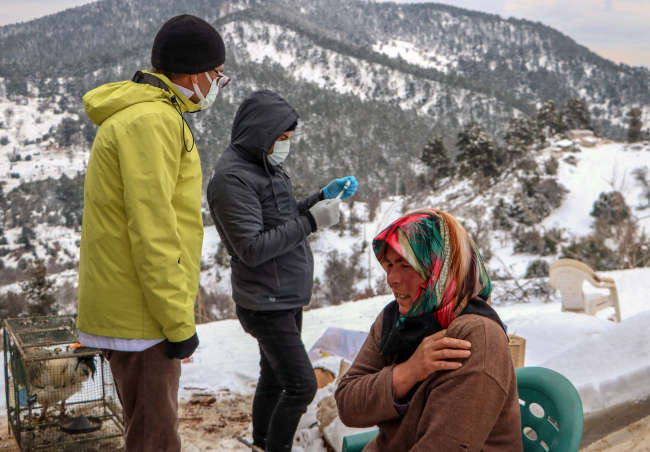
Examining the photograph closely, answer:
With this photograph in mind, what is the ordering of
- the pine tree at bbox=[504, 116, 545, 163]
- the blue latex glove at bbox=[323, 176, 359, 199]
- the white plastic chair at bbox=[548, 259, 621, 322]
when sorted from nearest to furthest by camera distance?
the blue latex glove at bbox=[323, 176, 359, 199], the white plastic chair at bbox=[548, 259, 621, 322], the pine tree at bbox=[504, 116, 545, 163]

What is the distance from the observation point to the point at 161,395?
1.31 metres

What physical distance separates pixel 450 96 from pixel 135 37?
57346 mm

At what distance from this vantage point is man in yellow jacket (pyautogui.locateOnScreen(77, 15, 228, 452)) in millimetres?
1221

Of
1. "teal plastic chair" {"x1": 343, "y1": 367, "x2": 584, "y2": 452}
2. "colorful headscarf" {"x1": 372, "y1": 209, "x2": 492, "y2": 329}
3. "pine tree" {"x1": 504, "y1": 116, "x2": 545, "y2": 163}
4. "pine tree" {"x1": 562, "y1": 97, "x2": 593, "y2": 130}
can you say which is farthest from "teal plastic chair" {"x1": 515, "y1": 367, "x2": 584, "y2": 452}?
"pine tree" {"x1": 562, "y1": 97, "x2": 593, "y2": 130}

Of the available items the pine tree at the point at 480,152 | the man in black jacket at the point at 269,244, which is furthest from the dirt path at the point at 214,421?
the pine tree at the point at 480,152

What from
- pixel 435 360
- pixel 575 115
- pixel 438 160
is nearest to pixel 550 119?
pixel 575 115

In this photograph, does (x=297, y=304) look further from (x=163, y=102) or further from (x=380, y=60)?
(x=380, y=60)

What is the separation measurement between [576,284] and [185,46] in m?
4.28

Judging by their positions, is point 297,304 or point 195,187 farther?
point 297,304

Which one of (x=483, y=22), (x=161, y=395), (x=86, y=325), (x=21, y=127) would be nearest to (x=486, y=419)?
(x=161, y=395)

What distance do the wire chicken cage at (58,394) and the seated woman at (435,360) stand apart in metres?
1.40

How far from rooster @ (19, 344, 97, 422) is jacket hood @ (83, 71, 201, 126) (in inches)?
45.3

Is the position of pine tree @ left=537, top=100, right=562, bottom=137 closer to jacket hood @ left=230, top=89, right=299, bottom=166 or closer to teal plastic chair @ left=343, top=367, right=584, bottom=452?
jacket hood @ left=230, top=89, right=299, bottom=166

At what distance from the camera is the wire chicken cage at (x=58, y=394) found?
6.66ft
